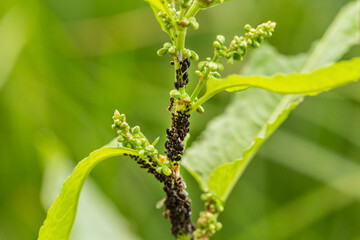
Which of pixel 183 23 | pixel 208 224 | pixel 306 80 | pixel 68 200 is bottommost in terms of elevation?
pixel 208 224

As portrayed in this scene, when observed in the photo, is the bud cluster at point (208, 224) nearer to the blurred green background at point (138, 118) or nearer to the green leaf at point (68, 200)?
the green leaf at point (68, 200)

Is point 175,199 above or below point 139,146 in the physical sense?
below

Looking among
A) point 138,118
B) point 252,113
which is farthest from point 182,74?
point 138,118

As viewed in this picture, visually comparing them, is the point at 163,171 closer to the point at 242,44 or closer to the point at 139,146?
the point at 139,146

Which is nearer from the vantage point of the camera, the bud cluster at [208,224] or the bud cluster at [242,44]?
the bud cluster at [242,44]

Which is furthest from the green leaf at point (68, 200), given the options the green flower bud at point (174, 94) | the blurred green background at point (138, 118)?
the blurred green background at point (138, 118)

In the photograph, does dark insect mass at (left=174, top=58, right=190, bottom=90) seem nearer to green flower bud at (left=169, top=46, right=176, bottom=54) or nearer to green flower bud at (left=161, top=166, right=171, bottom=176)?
green flower bud at (left=169, top=46, right=176, bottom=54)
